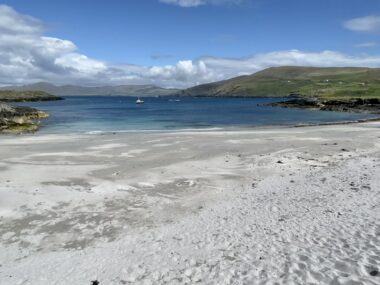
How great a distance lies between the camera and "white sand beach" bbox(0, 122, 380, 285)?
37.1 ft

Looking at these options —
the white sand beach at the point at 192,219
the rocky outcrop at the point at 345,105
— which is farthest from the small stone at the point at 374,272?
the rocky outcrop at the point at 345,105

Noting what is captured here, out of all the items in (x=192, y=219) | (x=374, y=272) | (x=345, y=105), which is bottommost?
(x=192, y=219)

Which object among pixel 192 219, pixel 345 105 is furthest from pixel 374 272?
pixel 345 105

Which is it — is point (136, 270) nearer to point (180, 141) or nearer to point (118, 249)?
point (118, 249)

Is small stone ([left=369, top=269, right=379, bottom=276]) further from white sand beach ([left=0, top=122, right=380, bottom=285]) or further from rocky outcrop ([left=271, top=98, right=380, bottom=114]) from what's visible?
rocky outcrop ([left=271, top=98, right=380, bottom=114])

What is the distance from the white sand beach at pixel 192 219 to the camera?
1131 cm

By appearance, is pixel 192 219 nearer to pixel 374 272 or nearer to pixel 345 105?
pixel 374 272

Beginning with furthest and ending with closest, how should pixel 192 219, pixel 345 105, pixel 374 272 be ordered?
pixel 345 105
pixel 192 219
pixel 374 272

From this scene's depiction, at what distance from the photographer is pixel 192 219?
Answer: 1619 cm

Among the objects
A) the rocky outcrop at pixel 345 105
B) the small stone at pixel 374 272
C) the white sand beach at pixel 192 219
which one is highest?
the rocky outcrop at pixel 345 105

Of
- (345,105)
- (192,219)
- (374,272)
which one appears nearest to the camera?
(374,272)

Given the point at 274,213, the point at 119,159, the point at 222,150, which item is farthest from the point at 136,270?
the point at 222,150

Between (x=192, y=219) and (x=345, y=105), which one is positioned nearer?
(x=192, y=219)

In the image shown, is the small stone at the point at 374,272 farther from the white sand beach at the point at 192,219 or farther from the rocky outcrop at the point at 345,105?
the rocky outcrop at the point at 345,105
